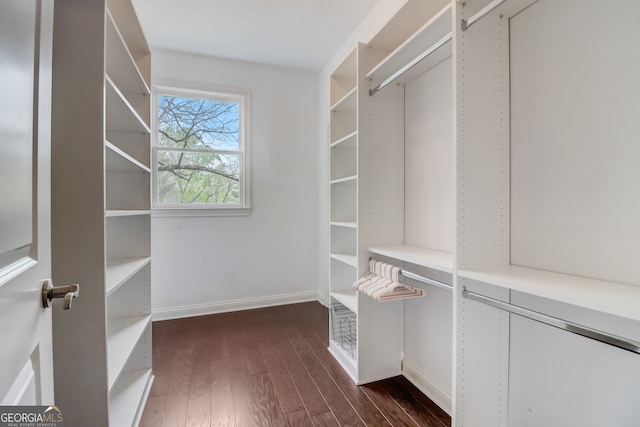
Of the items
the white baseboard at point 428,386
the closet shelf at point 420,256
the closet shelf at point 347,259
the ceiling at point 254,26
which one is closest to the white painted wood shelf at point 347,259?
the closet shelf at point 347,259

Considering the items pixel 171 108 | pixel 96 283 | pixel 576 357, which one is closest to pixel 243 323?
pixel 96 283

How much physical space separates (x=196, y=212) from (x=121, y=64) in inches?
67.4

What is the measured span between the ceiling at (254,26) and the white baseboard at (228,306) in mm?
2623

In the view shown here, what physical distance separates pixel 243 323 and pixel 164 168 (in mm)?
1766

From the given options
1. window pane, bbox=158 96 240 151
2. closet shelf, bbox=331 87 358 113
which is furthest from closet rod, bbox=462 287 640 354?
window pane, bbox=158 96 240 151

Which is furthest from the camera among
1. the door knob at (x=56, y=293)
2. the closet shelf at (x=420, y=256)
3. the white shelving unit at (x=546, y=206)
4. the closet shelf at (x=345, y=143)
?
the closet shelf at (x=345, y=143)

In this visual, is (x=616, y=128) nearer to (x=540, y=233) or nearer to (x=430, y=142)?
(x=540, y=233)

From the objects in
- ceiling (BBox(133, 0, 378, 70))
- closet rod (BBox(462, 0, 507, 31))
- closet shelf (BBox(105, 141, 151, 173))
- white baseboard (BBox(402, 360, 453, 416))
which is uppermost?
ceiling (BBox(133, 0, 378, 70))

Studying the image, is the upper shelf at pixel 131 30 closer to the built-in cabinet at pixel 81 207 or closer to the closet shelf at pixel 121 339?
the built-in cabinet at pixel 81 207

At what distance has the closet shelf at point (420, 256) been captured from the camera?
1330 mm

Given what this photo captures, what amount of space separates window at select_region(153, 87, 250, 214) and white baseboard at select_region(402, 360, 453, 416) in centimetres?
217

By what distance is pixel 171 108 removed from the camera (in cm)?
298

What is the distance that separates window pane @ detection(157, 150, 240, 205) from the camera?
117 inches

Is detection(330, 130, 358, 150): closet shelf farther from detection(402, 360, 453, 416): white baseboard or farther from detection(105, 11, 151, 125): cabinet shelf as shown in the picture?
detection(402, 360, 453, 416): white baseboard
